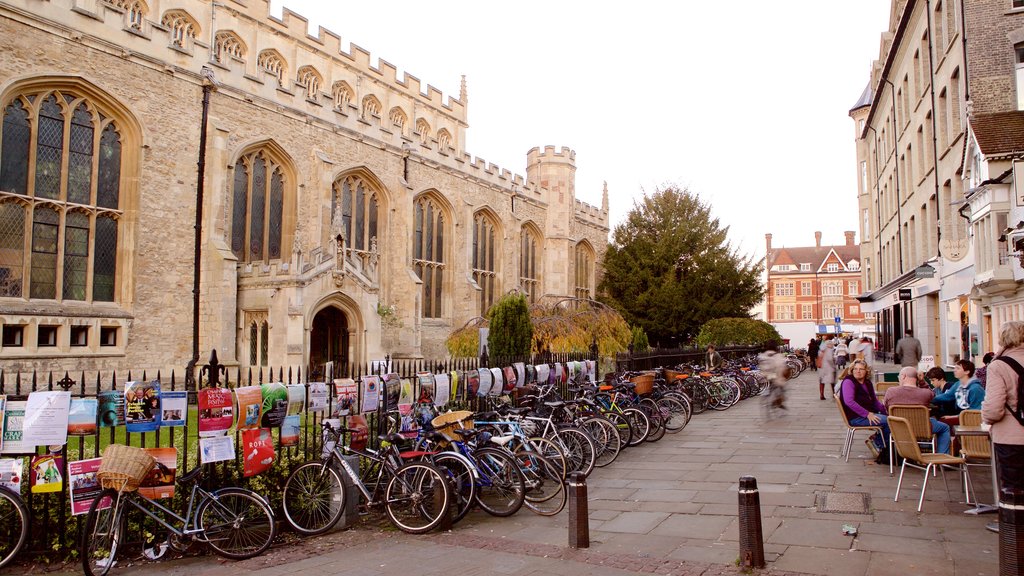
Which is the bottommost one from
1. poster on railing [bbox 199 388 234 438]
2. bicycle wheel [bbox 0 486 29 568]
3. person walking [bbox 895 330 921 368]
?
bicycle wheel [bbox 0 486 29 568]

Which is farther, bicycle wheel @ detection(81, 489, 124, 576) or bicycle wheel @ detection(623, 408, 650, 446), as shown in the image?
bicycle wheel @ detection(623, 408, 650, 446)

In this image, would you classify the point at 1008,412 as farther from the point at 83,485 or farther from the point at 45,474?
the point at 45,474

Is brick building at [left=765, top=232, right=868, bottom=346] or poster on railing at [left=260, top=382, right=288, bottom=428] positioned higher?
brick building at [left=765, top=232, right=868, bottom=346]

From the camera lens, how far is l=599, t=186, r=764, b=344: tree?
35.7 meters

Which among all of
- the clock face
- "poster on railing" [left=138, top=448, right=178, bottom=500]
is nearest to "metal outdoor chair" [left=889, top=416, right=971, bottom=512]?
"poster on railing" [left=138, top=448, right=178, bottom=500]

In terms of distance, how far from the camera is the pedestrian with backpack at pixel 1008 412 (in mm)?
4988

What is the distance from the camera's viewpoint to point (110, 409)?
5.70 m

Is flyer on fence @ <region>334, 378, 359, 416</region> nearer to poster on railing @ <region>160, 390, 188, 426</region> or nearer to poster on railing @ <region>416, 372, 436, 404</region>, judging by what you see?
poster on railing @ <region>416, 372, 436, 404</region>

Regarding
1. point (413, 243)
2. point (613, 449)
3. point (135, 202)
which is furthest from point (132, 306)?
point (613, 449)

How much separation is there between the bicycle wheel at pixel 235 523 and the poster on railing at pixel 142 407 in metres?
0.85

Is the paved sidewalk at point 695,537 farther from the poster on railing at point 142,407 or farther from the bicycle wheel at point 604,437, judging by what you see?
the poster on railing at point 142,407

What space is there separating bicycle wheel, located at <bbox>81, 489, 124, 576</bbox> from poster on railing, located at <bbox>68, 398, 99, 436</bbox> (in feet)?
2.18

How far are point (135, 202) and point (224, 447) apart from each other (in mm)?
12547

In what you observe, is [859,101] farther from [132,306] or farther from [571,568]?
[571,568]
